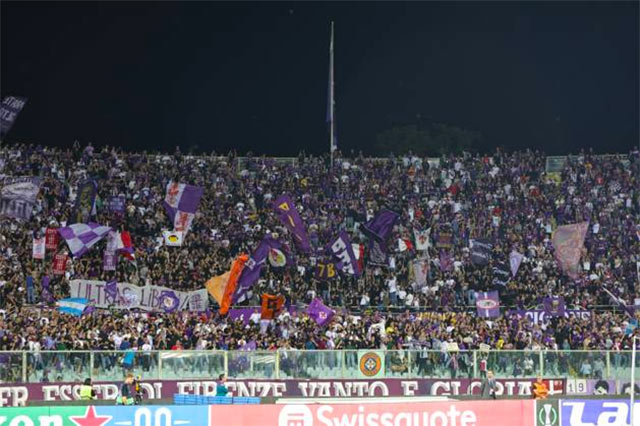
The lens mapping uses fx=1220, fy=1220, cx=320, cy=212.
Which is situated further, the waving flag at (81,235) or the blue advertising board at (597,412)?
the waving flag at (81,235)

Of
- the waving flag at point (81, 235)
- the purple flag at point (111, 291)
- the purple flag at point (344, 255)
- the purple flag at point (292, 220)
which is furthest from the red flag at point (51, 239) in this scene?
the purple flag at point (344, 255)

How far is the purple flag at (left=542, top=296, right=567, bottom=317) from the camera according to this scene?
4803 centimetres

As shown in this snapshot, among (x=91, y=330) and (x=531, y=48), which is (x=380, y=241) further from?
(x=531, y=48)

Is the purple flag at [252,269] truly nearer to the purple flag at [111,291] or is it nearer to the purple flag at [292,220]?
the purple flag at [292,220]

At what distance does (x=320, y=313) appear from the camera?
1762 inches

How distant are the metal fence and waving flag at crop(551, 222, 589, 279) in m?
14.1

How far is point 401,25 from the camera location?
7975cm

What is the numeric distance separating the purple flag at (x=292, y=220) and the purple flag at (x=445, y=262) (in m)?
5.71

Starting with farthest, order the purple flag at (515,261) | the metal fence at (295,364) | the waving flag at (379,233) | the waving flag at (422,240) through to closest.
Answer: the waving flag at (422,240), the waving flag at (379,233), the purple flag at (515,261), the metal fence at (295,364)

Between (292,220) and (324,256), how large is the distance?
2.45 meters

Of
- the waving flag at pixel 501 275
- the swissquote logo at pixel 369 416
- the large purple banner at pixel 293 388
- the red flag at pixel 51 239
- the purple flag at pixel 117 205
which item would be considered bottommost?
the large purple banner at pixel 293 388

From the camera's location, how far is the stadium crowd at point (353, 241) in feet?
138

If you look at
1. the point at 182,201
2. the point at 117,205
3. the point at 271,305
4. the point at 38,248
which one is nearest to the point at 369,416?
the point at 271,305

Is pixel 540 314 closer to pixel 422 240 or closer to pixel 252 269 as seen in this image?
pixel 422 240
